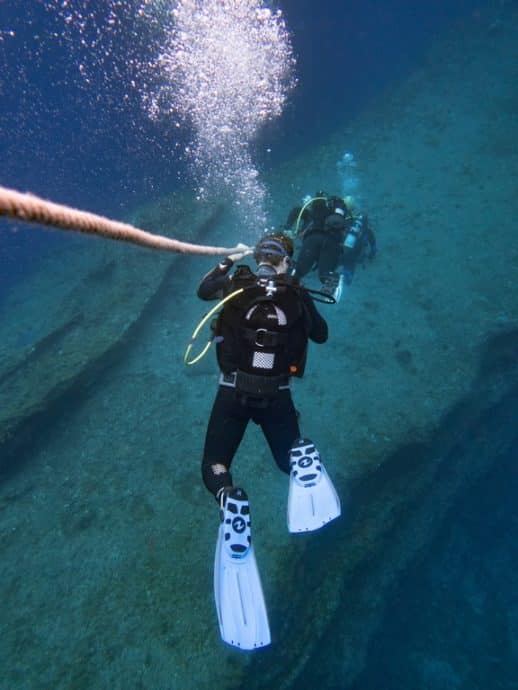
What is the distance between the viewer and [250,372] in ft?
9.72

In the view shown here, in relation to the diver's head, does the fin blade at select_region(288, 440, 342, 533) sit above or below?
below

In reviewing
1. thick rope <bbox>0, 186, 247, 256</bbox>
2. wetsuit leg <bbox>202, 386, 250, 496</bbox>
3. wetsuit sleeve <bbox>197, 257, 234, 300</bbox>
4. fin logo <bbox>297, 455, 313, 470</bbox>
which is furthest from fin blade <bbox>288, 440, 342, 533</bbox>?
thick rope <bbox>0, 186, 247, 256</bbox>

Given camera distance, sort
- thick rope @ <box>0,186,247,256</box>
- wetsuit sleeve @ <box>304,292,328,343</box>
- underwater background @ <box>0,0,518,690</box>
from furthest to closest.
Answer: underwater background @ <box>0,0,518,690</box>, wetsuit sleeve @ <box>304,292,328,343</box>, thick rope @ <box>0,186,247,256</box>

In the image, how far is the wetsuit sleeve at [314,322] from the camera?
3.06m

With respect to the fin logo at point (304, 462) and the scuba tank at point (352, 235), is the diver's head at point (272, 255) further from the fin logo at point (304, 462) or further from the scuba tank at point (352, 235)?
the scuba tank at point (352, 235)

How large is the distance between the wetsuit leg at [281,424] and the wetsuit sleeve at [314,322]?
51 cm

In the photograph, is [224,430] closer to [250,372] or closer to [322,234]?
[250,372]

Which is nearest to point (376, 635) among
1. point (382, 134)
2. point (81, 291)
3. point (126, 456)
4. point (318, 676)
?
point (318, 676)

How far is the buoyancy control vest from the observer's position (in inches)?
112

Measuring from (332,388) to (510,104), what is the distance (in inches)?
462

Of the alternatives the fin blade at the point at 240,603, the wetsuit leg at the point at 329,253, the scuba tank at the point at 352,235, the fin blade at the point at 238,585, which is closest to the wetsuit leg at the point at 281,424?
the fin blade at the point at 238,585

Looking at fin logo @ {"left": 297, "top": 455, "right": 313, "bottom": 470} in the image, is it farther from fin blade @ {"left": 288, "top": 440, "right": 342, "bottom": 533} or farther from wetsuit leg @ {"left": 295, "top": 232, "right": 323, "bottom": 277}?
wetsuit leg @ {"left": 295, "top": 232, "right": 323, "bottom": 277}

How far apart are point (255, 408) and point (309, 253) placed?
3747 millimetres

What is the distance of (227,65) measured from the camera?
16531mm
